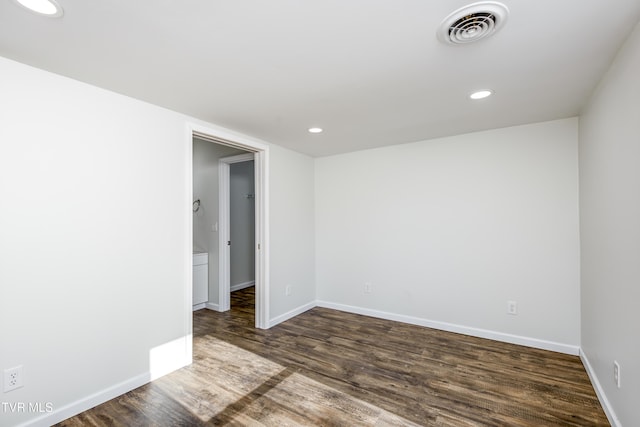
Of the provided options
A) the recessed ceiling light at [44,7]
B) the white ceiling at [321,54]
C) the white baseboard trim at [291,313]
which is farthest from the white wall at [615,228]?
the white baseboard trim at [291,313]

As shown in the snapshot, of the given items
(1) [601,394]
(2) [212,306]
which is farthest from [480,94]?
(2) [212,306]

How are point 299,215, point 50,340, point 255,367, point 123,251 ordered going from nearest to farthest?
1. point 50,340
2. point 123,251
3. point 255,367
4. point 299,215

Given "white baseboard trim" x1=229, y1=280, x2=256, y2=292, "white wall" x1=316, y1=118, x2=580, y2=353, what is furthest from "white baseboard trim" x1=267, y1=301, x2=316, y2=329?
"white baseboard trim" x1=229, y1=280, x2=256, y2=292

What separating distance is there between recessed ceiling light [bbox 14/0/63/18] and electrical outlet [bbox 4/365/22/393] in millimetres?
1869

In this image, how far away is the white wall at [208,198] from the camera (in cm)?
423

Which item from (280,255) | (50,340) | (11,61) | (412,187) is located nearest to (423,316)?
(412,187)

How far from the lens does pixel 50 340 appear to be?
6.05 ft

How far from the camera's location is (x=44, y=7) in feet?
4.17

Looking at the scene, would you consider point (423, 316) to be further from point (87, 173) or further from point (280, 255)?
point (87, 173)

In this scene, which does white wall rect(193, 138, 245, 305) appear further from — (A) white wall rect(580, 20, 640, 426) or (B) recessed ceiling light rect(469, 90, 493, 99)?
(A) white wall rect(580, 20, 640, 426)

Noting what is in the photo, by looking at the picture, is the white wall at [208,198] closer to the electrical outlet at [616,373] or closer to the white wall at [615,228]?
the white wall at [615,228]

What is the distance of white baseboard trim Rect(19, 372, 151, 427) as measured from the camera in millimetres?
1800

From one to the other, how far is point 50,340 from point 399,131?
3.24 m

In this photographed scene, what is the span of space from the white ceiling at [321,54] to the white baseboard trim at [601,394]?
207cm
